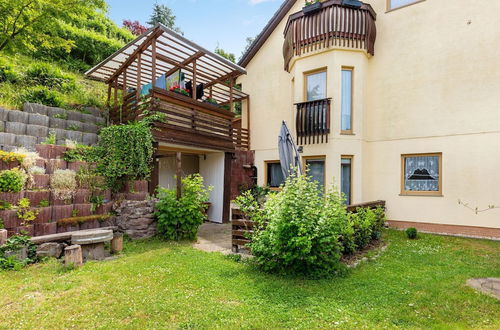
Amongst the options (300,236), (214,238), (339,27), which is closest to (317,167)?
(214,238)

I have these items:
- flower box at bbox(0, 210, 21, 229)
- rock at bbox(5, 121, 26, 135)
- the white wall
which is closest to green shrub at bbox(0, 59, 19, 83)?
rock at bbox(5, 121, 26, 135)

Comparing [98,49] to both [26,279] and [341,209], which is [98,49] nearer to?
[26,279]

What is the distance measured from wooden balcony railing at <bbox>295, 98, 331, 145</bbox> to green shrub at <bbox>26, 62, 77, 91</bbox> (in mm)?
9190

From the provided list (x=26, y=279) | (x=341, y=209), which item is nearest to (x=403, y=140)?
(x=341, y=209)

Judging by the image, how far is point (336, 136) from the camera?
8.78 meters

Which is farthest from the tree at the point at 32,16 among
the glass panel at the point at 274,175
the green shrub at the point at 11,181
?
the glass panel at the point at 274,175

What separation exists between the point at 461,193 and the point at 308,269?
6.14 metres

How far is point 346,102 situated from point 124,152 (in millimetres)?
7275

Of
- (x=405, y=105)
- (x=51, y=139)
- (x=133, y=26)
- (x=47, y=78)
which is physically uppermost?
(x=133, y=26)

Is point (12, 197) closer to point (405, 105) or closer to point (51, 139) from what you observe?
point (51, 139)

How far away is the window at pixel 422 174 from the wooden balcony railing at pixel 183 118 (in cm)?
619

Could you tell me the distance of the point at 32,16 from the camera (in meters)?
8.53

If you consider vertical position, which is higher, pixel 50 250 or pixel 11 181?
pixel 11 181

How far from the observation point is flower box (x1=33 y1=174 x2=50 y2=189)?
5.71 metres
